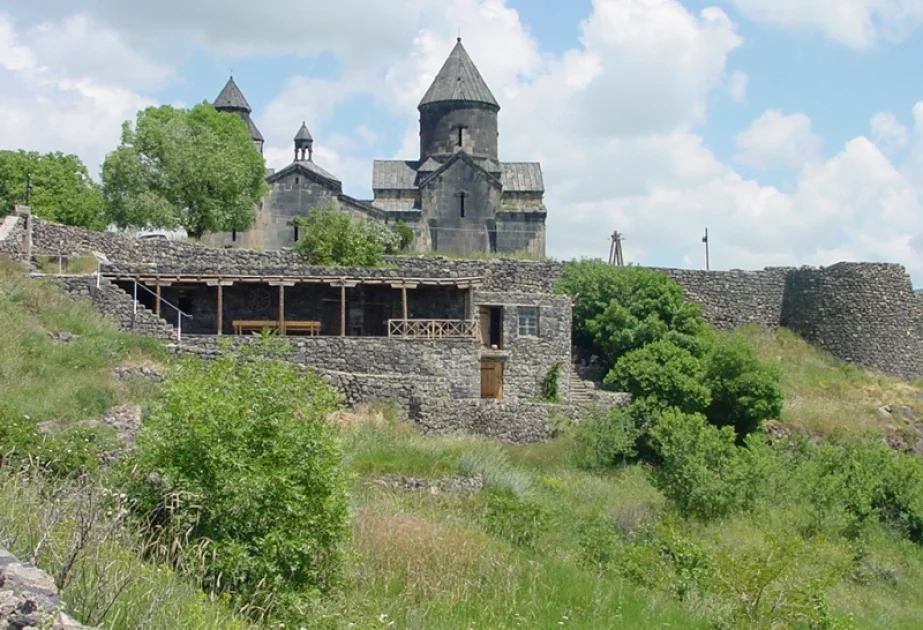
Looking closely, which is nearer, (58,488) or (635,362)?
(58,488)

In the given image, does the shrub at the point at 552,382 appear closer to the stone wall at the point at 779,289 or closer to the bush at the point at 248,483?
the stone wall at the point at 779,289

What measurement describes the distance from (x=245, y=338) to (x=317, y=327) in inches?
206

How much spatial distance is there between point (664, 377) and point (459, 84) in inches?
763

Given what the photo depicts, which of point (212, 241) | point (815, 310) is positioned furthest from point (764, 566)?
point (212, 241)

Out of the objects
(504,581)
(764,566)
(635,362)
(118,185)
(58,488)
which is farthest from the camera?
(118,185)

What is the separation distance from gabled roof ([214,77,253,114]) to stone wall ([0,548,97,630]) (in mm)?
48838

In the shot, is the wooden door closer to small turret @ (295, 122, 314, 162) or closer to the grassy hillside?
the grassy hillside

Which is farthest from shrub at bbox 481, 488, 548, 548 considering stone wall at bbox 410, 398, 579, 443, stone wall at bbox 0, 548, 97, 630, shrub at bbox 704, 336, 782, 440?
shrub at bbox 704, 336, 782, 440

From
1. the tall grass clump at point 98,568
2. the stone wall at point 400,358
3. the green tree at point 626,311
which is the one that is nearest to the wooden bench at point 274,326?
the stone wall at point 400,358

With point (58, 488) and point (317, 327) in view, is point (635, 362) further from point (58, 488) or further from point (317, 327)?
point (58, 488)

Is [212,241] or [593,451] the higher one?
[212,241]

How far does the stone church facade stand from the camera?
1564 inches

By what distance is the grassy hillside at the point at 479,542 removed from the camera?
7910 mm

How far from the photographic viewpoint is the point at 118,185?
112 feet
